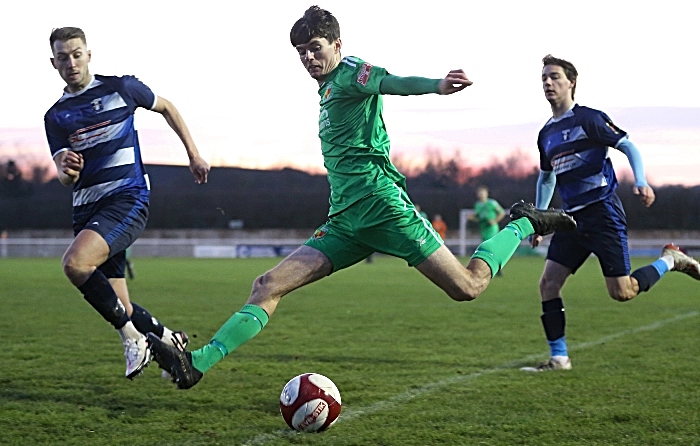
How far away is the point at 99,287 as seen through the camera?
19.7 feet

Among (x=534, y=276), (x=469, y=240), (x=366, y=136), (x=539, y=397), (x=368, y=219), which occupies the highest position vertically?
(x=366, y=136)

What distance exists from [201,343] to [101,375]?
7.86 feet

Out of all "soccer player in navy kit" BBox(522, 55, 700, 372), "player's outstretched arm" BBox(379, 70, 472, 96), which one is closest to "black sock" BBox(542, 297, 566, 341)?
"soccer player in navy kit" BBox(522, 55, 700, 372)

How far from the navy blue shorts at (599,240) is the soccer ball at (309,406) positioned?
2.87m

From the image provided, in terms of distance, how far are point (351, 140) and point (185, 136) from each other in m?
1.97

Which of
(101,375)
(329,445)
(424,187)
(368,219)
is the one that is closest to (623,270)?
(368,219)

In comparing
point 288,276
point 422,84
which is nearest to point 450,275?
point 288,276

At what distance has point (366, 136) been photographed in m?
5.05

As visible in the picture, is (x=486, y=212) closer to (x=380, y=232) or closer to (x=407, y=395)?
(x=407, y=395)

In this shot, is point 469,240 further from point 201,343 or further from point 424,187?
point 201,343

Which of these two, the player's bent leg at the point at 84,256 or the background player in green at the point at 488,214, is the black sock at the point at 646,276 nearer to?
the player's bent leg at the point at 84,256

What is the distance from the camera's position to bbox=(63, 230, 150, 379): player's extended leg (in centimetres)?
594

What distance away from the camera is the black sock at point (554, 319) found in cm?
716

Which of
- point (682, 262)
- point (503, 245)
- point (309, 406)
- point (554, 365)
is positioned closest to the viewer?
point (309, 406)
